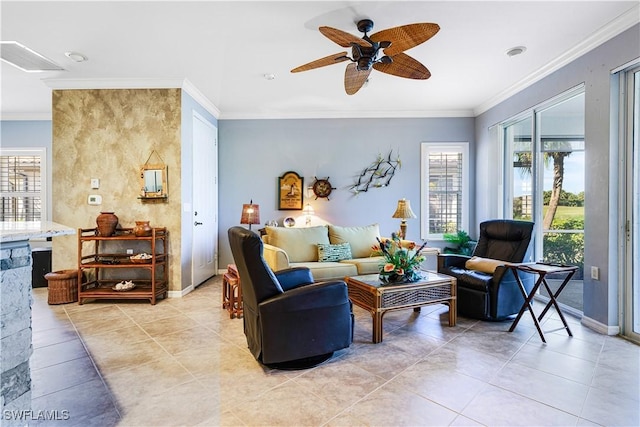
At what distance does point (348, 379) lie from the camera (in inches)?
85.1

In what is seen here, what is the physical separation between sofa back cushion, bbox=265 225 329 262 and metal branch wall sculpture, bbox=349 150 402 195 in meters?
1.42

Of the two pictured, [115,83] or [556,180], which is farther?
[115,83]

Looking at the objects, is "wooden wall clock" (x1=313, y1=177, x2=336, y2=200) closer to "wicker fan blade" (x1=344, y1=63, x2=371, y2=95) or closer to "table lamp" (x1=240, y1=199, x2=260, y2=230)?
"table lamp" (x1=240, y1=199, x2=260, y2=230)

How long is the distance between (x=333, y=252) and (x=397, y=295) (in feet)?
4.77

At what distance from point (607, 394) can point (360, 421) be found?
152 cm

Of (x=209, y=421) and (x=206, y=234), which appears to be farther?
(x=206, y=234)

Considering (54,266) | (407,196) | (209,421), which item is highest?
(407,196)

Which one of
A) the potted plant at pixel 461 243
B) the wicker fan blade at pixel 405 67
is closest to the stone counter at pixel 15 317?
the wicker fan blade at pixel 405 67

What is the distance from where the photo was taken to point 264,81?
405 centimetres

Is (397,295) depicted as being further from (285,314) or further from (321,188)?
(321,188)

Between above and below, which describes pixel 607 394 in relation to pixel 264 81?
below

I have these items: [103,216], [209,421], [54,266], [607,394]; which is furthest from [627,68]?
[54,266]

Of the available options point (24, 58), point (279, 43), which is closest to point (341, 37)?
point (279, 43)

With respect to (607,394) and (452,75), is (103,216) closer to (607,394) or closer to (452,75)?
(452,75)
